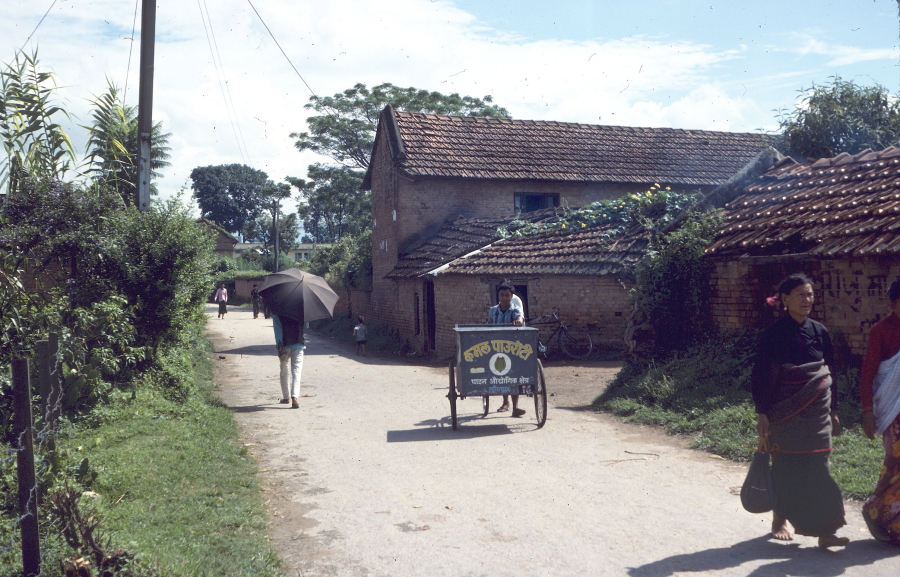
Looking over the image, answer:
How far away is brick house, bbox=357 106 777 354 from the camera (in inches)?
847

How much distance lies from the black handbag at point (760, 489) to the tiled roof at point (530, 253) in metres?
12.6

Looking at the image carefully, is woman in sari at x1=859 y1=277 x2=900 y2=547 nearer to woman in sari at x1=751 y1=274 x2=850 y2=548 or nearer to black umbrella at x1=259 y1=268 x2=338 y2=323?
woman in sari at x1=751 y1=274 x2=850 y2=548

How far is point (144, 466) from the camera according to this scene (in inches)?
272

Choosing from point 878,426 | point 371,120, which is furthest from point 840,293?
point 371,120

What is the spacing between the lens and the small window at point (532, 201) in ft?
83.9

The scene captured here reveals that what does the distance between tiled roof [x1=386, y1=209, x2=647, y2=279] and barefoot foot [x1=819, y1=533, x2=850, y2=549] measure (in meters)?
12.8

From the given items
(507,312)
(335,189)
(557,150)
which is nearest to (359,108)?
(335,189)

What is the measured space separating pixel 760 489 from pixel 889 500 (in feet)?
2.52

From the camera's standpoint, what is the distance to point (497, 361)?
939cm

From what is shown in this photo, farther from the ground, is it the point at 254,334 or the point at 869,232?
the point at 869,232

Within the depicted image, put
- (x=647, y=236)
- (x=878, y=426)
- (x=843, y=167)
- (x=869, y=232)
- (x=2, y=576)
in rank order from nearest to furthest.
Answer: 1. (x=2, y=576)
2. (x=878, y=426)
3. (x=869, y=232)
4. (x=843, y=167)
5. (x=647, y=236)

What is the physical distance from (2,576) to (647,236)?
52.9 feet

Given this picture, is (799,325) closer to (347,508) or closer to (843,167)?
(347,508)

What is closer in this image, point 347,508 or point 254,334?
point 347,508
